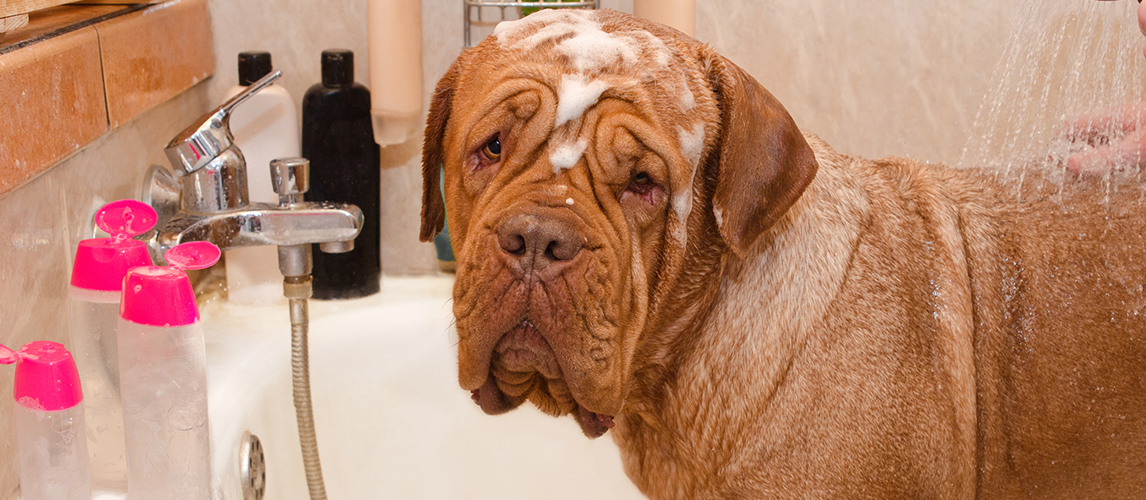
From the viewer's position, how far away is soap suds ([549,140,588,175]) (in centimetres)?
96

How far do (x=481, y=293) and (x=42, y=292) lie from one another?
66 cm

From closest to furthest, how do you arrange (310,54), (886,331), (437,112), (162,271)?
(162,271)
(886,331)
(437,112)
(310,54)

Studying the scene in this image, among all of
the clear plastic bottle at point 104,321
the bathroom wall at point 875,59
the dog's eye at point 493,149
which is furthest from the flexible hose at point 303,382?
the bathroom wall at point 875,59

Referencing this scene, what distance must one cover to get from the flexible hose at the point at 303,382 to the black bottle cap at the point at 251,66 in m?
0.46

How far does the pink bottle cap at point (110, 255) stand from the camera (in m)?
0.96

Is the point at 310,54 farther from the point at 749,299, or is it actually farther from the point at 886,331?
the point at 886,331

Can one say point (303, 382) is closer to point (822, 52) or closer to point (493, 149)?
point (493, 149)

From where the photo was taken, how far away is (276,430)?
65.0 inches

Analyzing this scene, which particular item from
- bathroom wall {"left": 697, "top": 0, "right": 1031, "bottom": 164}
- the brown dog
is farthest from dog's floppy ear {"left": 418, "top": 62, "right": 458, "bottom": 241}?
bathroom wall {"left": 697, "top": 0, "right": 1031, "bottom": 164}

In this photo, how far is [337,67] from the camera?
5.85ft

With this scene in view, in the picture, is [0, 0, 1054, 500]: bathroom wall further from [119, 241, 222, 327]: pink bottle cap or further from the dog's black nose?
the dog's black nose

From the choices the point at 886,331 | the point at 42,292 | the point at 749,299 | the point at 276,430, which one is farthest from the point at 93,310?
the point at 886,331

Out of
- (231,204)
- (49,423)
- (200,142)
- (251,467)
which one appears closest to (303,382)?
(251,467)

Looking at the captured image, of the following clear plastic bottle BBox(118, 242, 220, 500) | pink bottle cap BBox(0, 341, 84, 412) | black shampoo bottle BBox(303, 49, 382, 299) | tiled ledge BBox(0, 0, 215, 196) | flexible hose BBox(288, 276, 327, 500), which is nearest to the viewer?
pink bottle cap BBox(0, 341, 84, 412)
